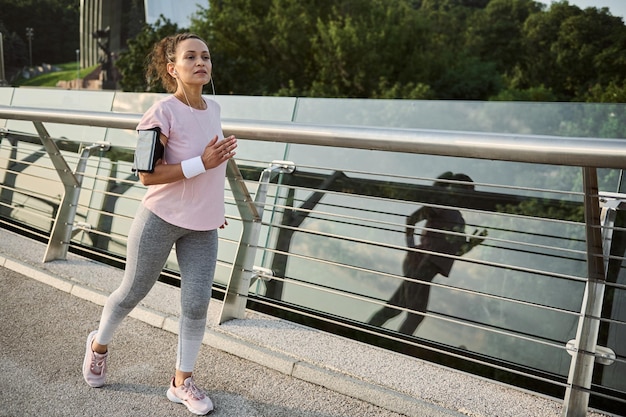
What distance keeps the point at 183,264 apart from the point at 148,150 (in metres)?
0.52

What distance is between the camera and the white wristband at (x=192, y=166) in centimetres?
252

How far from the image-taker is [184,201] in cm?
265

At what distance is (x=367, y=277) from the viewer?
4.12m

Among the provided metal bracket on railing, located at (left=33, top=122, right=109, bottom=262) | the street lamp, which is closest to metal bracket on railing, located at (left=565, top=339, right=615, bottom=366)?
metal bracket on railing, located at (left=33, top=122, right=109, bottom=262)

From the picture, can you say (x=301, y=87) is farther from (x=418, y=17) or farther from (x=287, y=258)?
(x=287, y=258)

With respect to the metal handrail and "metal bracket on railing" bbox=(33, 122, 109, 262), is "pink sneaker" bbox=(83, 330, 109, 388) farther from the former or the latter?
"metal bracket on railing" bbox=(33, 122, 109, 262)

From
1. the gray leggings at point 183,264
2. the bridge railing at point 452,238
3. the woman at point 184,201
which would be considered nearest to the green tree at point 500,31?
the bridge railing at point 452,238

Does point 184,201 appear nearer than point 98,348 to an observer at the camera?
Yes

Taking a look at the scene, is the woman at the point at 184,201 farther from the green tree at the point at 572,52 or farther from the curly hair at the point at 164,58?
the green tree at the point at 572,52

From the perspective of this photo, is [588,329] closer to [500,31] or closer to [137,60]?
[137,60]

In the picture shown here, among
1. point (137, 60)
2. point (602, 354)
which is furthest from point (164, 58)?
point (137, 60)

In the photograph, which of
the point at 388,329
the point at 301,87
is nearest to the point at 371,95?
the point at 301,87

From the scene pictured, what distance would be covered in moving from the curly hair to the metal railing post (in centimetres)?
173

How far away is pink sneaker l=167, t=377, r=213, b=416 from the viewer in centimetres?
265
